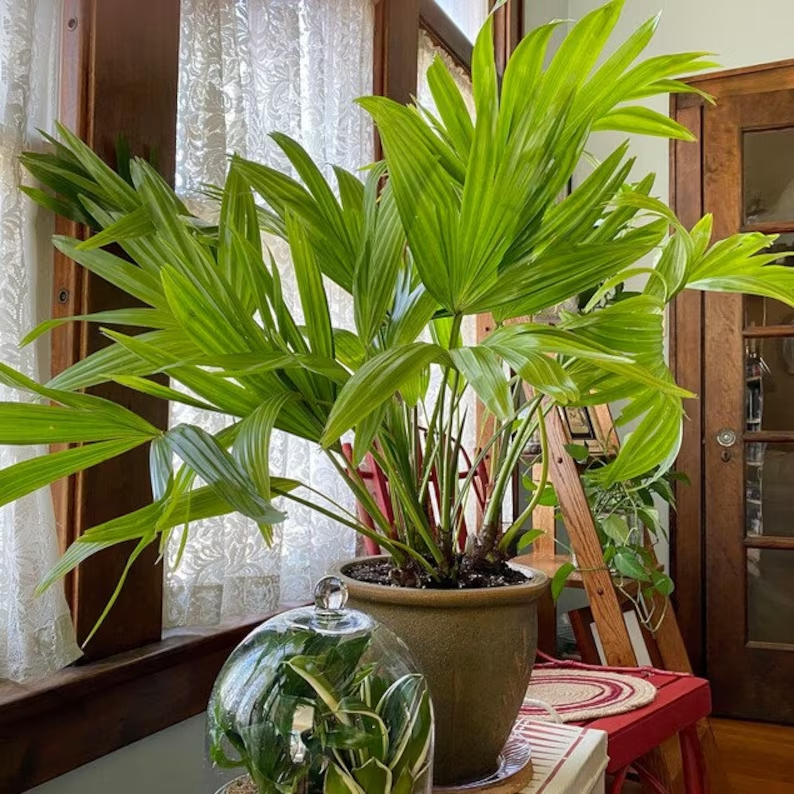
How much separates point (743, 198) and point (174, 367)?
2.95 meters

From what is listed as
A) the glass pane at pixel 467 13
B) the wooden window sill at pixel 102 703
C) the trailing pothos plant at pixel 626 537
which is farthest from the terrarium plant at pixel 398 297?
the glass pane at pixel 467 13

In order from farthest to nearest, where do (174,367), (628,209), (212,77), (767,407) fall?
(767,407) < (212,77) < (628,209) < (174,367)

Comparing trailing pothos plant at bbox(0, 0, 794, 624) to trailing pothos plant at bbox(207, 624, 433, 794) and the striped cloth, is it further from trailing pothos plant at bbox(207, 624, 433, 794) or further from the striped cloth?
the striped cloth

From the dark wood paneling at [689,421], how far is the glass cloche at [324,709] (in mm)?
2634

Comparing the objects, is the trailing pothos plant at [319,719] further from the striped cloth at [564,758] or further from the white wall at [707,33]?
the white wall at [707,33]

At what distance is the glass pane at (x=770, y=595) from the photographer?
10.1ft

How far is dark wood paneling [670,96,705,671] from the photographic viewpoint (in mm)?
3152

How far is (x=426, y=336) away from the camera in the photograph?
7.12 feet

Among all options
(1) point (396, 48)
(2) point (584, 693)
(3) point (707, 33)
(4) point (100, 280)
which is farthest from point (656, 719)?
(3) point (707, 33)

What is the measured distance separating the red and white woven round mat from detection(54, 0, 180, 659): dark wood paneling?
0.58m

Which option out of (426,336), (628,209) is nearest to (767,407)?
(426,336)

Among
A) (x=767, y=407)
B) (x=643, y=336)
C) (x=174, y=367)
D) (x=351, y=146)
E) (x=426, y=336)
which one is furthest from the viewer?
(x=767, y=407)

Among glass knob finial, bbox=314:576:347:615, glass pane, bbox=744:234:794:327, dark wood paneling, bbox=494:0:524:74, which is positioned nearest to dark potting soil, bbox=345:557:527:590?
glass knob finial, bbox=314:576:347:615

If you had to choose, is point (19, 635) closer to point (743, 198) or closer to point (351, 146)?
point (351, 146)
